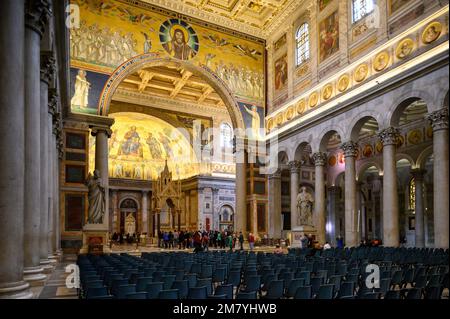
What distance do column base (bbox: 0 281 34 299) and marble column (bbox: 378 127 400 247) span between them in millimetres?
16714

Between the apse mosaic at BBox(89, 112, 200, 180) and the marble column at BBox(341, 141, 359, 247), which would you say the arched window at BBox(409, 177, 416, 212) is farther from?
the apse mosaic at BBox(89, 112, 200, 180)

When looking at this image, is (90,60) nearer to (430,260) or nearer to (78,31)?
(78,31)

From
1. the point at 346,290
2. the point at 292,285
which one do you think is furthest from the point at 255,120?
the point at 346,290

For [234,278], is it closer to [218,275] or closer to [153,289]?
[218,275]

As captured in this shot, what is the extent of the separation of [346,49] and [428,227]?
45.7 feet

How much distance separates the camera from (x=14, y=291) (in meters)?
7.01

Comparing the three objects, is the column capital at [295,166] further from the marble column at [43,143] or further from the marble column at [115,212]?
the marble column at [115,212]

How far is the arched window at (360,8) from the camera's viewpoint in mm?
21858

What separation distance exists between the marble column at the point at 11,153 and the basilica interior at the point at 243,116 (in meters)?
1.96

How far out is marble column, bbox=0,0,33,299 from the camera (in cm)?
702

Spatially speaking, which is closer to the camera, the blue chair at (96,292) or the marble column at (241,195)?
the blue chair at (96,292)

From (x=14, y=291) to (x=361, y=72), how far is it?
Answer: 19.6 metres

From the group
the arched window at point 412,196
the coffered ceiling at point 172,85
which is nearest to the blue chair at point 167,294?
the coffered ceiling at point 172,85
